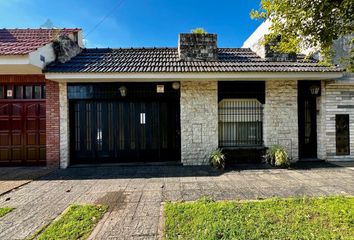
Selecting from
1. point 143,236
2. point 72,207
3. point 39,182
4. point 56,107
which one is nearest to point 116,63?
point 56,107

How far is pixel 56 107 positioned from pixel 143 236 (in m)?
6.83

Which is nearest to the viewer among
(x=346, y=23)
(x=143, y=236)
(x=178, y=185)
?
(x=143, y=236)

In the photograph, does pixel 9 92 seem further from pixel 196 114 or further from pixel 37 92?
pixel 196 114

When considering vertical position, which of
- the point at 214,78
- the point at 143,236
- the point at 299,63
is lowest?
the point at 143,236

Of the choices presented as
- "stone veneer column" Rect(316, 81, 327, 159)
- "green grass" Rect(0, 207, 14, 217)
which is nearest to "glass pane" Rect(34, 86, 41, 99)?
"green grass" Rect(0, 207, 14, 217)

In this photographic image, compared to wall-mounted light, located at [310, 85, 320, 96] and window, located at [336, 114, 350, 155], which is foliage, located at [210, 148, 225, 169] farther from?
window, located at [336, 114, 350, 155]

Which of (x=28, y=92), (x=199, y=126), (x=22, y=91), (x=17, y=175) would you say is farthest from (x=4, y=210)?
(x=199, y=126)

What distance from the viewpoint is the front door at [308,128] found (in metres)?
9.20

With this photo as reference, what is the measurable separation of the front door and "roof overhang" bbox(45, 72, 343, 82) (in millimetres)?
1183

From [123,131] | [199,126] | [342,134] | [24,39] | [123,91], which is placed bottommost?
[342,134]

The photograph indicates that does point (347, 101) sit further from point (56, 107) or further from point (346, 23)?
point (56, 107)

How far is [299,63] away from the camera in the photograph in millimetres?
8922

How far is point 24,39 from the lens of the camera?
9.08 m

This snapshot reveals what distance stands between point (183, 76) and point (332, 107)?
585 cm
